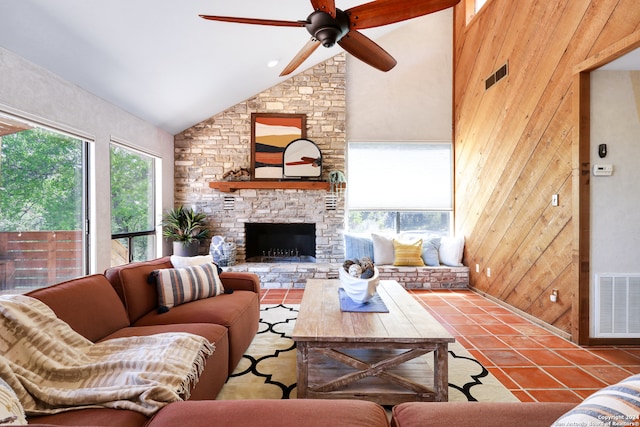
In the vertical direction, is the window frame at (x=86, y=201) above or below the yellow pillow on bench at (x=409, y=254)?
above

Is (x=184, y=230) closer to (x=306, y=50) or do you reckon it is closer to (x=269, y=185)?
(x=269, y=185)

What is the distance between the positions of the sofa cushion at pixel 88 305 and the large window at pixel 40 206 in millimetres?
1170

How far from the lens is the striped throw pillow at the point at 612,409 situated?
580 mm

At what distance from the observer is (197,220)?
4.86 m

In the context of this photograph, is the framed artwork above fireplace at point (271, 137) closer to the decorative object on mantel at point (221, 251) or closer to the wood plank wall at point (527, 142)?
the decorative object on mantel at point (221, 251)

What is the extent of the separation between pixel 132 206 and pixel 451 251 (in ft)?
15.0

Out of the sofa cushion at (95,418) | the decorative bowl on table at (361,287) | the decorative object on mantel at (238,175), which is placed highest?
the decorative object on mantel at (238,175)

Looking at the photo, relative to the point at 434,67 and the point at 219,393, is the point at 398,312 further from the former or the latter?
the point at 434,67

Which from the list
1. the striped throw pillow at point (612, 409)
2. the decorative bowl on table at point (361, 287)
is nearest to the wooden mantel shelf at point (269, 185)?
the decorative bowl on table at point (361, 287)

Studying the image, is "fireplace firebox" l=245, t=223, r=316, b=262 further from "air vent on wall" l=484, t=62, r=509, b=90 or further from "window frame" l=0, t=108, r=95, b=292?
"air vent on wall" l=484, t=62, r=509, b=90

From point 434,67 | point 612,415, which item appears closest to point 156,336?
point 612,415

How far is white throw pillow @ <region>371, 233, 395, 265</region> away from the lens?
470 cm

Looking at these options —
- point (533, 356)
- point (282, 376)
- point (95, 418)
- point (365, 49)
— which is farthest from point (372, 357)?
point (365, 49)

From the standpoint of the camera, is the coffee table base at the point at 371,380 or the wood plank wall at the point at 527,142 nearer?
the coffee table base at the point at 371,380
